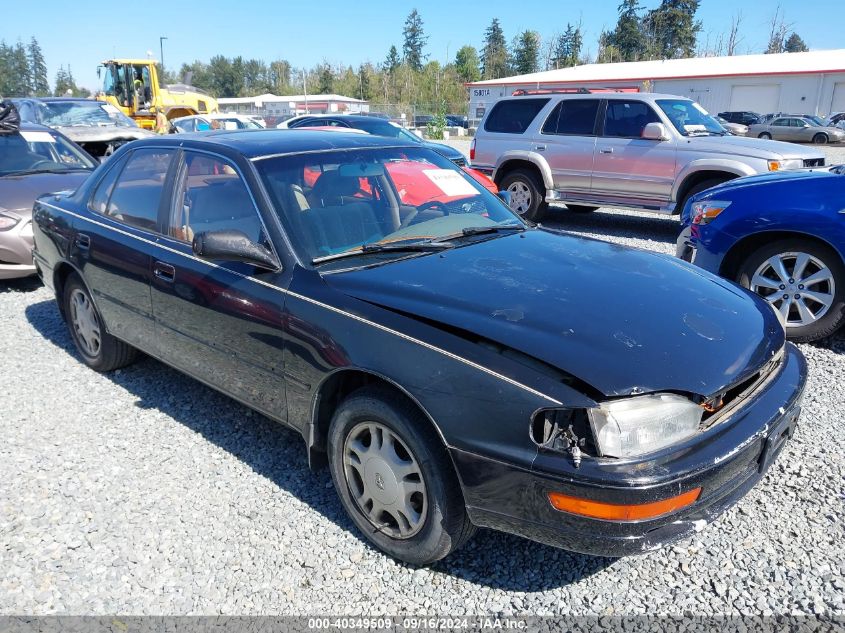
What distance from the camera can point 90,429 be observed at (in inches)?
153

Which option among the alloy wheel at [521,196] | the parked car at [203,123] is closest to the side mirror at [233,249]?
the alloy wheel at [521,196]

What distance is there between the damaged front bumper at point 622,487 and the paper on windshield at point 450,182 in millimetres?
1950

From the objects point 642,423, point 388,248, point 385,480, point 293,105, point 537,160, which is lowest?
point 385,480

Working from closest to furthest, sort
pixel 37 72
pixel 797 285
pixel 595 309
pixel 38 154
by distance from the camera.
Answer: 1. pixel 595 309
2. pixel 797 285
3. pixel 38 154
4. pixel 37 72

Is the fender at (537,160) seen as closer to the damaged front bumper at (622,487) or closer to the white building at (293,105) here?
the damaged front bumper at (622,487)

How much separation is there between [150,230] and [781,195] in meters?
4.37

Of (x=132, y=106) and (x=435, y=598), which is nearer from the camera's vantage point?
(x=435, y=598)

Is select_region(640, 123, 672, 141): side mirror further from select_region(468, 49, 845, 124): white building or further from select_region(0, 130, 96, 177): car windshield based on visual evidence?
select_region(468, 49, 845, 124): white building

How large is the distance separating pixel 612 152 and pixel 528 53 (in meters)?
79.5

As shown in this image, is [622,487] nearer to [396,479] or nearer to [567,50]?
[396,479]

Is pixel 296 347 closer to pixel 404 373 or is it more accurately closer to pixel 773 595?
pixel 404 373

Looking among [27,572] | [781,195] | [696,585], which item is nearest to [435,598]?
[696,585]

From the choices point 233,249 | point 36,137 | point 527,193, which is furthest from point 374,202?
point 527,193

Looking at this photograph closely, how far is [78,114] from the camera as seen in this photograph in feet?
45.7
